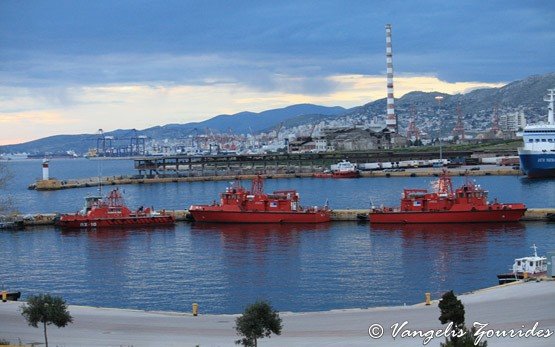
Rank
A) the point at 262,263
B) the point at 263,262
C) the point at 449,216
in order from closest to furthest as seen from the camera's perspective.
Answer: the point at 262,263 → the point at 263,262 → the point at 449,216

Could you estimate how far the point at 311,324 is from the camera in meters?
20.1

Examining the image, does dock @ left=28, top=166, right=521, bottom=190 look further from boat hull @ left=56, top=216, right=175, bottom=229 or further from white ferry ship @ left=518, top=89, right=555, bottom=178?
boat hull @ left=56, top=216, right=175, bottom=229

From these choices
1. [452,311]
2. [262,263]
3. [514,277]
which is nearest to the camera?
[452,311]

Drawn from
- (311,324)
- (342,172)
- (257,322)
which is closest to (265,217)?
Answer: (311,324)

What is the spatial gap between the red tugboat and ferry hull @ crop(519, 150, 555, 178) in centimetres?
3729

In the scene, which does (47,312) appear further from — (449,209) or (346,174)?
(346,174)

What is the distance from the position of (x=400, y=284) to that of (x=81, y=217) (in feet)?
89.3

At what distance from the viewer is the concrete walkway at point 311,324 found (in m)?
18.0

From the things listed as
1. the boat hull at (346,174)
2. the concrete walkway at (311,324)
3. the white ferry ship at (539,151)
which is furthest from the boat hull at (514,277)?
the boat hull at (346,174)

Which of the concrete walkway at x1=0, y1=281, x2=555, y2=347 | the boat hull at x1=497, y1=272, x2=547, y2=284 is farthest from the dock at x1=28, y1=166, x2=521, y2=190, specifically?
the concrete walkway at x1=0, y1=281, x2=555, y2=347

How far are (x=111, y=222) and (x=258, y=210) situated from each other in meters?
8.98

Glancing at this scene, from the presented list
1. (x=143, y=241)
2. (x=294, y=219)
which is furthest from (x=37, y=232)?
(x=294, y=219)

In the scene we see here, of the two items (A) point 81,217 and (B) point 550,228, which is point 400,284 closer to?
(B) point 550,228

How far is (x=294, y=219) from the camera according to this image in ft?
166
